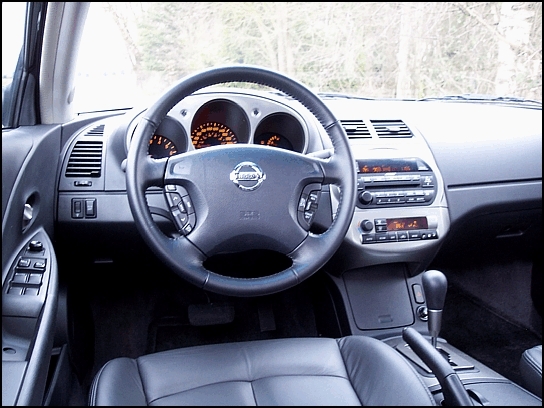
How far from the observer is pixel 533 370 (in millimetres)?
1442

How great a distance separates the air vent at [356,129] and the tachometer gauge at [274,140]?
249 millimetres

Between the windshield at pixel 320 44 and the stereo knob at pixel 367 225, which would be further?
the stereo knob at pixel 367 225

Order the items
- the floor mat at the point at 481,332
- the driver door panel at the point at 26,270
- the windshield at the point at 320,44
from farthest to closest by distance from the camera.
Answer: the floor mat at the point at 481,332 < the windshield at the point at 320,44 < the driver door panel at the point at 26,270

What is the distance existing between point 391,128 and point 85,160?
1.11 m

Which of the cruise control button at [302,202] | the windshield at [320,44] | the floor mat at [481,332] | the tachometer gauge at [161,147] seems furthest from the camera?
the floor mat at [481,332]

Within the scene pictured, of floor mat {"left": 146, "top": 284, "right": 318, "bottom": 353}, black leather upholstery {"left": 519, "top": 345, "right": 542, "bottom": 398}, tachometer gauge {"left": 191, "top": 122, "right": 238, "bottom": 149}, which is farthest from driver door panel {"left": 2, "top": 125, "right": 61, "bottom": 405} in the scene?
black leather upholstery {"left": 519, "top": 345, "right": 542, "bottom": 398}

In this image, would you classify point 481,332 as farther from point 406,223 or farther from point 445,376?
point 445,376

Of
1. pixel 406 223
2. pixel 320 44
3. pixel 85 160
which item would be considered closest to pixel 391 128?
pixel 406 223

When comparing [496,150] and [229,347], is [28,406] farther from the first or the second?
[496,150]

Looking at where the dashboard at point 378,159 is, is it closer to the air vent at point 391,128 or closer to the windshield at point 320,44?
the air vent at point 391,128

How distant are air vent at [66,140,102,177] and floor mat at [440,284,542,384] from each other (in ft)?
5.08

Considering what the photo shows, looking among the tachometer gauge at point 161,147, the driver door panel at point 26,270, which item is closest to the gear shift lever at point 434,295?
the tachometer gauge at point 161,147

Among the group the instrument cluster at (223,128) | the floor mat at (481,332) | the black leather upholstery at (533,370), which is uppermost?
the instrument cluster at (223,128)

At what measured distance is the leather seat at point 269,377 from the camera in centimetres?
125
